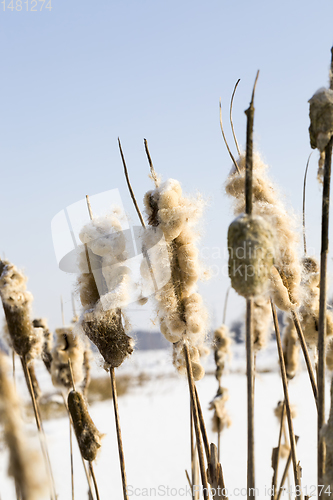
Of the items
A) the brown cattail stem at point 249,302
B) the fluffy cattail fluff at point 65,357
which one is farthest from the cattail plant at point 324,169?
the fluffy cattail fluff at point 65,357

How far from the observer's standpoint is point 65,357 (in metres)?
1.69

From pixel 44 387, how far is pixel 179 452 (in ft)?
17.3

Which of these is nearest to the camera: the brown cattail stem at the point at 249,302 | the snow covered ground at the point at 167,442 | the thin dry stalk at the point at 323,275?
the brown cattail stem at the point at 249,302

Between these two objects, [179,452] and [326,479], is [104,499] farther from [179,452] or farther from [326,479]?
[326,479]

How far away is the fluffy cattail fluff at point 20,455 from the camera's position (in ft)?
1.34

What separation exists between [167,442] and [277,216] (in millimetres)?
4813

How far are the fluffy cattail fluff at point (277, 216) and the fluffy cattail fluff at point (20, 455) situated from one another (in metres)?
0.69

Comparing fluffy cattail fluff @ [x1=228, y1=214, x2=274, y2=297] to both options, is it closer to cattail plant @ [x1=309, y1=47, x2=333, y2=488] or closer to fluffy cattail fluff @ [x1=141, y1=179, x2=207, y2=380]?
cattail plant @ [x1=309, y1=47, x2=333, y2=488]

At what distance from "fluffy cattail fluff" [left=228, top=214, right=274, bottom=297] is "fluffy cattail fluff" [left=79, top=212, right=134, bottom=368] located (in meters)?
0.49

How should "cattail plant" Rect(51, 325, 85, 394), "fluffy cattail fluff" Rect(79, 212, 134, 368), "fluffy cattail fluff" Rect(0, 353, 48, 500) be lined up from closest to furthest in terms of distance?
1. "fluffy cattail fluff" Rect(0, 353, 48, 500)
2. "fluffy cattail fluff" Rect(79, 212, 134, 368)
3. "cattail plant" Rect(51, 325, 85, 394)

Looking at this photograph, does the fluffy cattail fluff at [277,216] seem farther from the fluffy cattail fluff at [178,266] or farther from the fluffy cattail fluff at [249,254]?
the fluffy cattail fluff at [249,254]

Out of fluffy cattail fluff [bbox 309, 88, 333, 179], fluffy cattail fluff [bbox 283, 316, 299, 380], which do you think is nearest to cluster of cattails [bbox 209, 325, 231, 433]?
fluffy cattail fluff [bbox 283, 316, 299, 380]

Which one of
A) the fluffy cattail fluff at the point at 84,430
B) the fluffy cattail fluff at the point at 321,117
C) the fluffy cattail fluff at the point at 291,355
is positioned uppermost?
the fluffy cattail fluff at the point at 321,117

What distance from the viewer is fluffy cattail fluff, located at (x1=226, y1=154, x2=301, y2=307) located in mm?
979
